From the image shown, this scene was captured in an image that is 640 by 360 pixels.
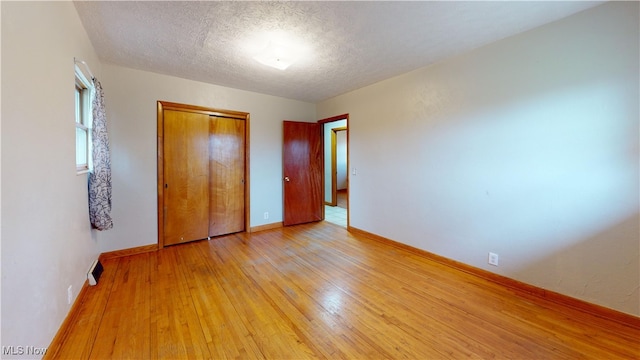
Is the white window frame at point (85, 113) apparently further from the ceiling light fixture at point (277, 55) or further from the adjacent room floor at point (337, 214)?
the adjacent room floor at point (337, 214)


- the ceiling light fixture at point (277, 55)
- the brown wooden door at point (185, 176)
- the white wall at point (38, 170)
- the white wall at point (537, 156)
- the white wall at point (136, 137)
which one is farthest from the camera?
the brown wooden door at point (185, 176)

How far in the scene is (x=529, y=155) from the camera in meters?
2.23

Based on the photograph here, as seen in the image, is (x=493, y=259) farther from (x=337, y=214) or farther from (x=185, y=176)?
(x=185, y=176)

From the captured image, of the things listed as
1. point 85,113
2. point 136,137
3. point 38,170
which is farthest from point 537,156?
point 136,137

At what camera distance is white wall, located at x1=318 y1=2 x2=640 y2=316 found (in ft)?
5.94

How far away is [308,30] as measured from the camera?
2.18 m

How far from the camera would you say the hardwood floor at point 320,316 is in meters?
1.56

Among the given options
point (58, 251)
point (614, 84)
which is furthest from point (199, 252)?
point (614, 84)

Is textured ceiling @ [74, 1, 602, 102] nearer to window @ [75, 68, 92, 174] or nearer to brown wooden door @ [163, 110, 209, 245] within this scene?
window @ [75, 68, 92, 174]

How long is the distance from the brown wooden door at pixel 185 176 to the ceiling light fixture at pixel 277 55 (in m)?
1.50

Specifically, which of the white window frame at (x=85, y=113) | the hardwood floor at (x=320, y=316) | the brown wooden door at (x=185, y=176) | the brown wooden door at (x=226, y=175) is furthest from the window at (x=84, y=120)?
the brown wooden door at (x=226, y=175)

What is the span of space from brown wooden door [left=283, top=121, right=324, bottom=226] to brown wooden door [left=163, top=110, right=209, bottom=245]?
136cm

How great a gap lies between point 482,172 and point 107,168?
12.8ft

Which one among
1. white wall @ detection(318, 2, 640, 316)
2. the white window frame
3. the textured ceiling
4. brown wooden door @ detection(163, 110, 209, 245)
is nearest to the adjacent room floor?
white wall @ detection(318, 2, 640, 316)
